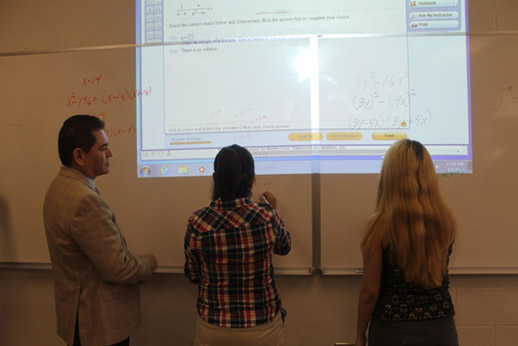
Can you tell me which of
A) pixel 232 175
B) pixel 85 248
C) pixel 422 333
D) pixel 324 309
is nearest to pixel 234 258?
pixel 232 175

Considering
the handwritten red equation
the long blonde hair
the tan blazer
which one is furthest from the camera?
the handwritten red equation

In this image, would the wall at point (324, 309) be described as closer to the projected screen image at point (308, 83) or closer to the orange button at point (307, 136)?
the projected screen image at point (308, 83)

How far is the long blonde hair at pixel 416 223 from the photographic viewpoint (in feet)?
3.22

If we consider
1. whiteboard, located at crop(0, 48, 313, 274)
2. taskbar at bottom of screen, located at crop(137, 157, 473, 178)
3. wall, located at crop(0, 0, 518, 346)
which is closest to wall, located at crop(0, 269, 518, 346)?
wall, located at crop(0, 0, 518, 346)

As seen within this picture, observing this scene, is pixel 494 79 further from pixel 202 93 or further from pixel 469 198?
pixel 202 93

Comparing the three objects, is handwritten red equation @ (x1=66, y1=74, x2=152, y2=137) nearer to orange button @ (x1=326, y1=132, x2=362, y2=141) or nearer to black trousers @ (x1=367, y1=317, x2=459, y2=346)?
orange button @ (x1=326, y1=132, x2=362, y2=141)

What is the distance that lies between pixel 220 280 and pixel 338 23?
145 centimetres

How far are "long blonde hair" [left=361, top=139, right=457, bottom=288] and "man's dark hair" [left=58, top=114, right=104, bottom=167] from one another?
1195 mm

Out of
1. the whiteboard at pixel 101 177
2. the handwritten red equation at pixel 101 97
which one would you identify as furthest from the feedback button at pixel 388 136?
the handwritten red equation at pixel 101 97

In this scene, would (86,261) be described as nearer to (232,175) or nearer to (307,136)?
(232,175)

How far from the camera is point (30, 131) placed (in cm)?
175

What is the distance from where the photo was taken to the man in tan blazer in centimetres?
111

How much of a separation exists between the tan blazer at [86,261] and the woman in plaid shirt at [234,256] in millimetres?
329

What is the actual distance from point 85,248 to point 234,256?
0.59 meters
